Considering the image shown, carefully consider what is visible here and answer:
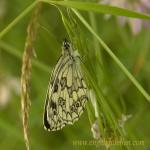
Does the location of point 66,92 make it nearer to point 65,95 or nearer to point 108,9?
point 65,95

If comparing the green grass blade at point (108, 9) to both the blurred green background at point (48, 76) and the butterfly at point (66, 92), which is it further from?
the blurred green background at point (48, 76)

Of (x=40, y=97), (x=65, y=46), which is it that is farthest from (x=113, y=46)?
(x=65, y=46)

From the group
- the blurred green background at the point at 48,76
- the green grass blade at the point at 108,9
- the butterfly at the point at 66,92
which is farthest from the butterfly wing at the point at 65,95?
the blurred green background at the point at 48,76

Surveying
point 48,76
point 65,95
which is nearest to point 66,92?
point 65,95

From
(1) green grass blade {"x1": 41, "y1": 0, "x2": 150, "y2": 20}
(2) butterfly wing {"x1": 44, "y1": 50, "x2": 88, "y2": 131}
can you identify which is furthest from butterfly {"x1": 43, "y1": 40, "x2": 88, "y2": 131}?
(1) green grass blade {"x1": 41, "y1": 0, "x2": 150, "y2": 20}

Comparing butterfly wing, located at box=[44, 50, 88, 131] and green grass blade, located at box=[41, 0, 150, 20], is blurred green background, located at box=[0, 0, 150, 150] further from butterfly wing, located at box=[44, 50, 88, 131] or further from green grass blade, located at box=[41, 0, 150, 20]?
green grass blade, located at box=[41, 0, 150, 20]

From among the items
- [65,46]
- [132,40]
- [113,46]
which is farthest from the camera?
[113,46]

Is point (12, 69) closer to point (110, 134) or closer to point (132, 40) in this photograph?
point (132, 40)
